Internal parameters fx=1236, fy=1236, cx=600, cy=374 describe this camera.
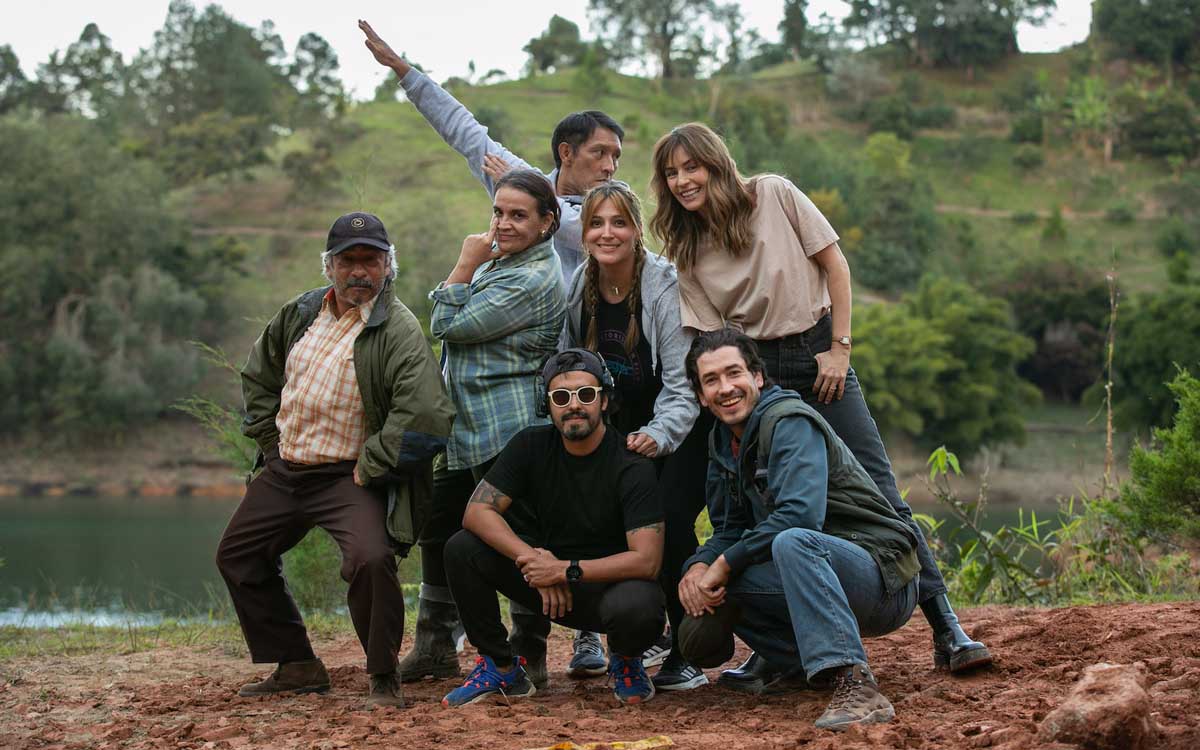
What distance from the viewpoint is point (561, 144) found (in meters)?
4.48

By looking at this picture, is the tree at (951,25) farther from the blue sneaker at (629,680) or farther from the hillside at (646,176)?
the blue sneaker at (629,680)

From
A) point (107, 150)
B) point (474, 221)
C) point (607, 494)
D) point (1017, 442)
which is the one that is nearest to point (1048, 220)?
point (1017, 442)

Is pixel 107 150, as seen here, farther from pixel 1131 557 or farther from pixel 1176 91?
pixel 1176 91

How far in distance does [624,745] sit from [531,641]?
4.06ft

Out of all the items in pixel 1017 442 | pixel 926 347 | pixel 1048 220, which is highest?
pixel 1048 220

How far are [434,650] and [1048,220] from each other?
2005 inches

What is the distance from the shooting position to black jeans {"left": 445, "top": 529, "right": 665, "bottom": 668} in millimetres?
3812

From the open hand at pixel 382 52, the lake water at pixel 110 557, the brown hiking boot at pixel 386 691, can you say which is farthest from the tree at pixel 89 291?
the brown hiking boot at pixel 386 691

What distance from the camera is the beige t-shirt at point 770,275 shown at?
3939mm

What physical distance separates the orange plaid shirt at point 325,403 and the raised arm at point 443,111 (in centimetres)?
87

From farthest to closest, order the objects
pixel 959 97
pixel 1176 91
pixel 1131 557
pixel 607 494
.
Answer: pixel 959 97
pixel 1176 91
pixel 1131 557
pixel 607 494

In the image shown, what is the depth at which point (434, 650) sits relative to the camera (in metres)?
4.55

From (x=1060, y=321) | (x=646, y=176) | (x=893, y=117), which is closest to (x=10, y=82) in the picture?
(x=646, y=176)

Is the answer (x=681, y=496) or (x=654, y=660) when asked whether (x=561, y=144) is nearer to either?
(x=681, y=496)
